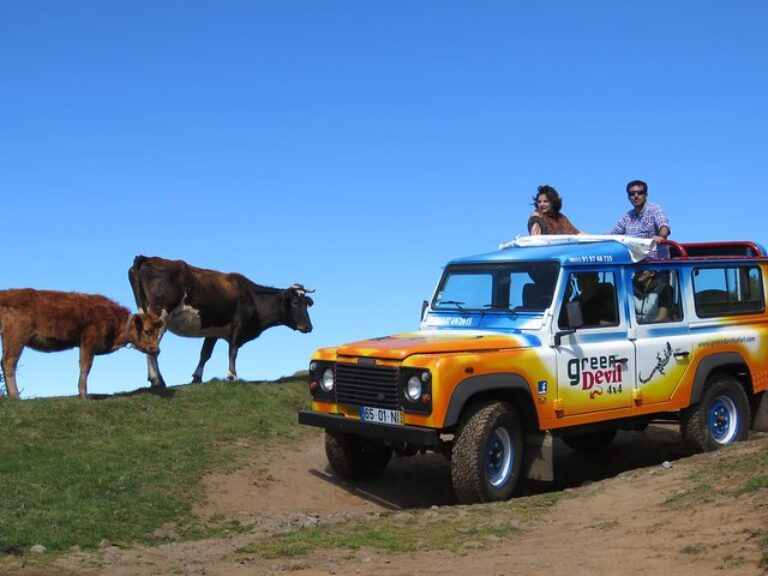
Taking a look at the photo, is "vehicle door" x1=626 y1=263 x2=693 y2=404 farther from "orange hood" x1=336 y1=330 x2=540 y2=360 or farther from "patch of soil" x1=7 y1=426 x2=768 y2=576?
"orange hood" x1=336 y1=330 x2=540 y2=360

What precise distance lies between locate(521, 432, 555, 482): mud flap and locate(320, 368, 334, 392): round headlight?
2.26 m

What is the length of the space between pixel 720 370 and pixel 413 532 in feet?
19.7

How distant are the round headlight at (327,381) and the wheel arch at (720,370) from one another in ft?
15.5

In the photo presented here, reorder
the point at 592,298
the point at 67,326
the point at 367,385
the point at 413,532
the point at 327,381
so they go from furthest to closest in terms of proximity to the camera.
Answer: the point at 67,326 < the point at 592,298 < the point at 327,381 < the point at 367,385 < the point at 413,532

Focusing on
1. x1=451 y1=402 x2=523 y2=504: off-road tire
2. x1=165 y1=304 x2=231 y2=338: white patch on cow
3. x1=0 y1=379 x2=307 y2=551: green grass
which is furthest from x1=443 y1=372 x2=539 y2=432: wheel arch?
x1=165 y1=304 x2=231 y2=338: white patch on cow

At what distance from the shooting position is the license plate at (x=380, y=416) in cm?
983

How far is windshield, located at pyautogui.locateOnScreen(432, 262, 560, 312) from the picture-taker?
10.8 metres

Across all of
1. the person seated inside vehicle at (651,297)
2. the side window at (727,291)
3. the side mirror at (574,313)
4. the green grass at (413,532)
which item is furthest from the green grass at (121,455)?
the side window at (727,291)

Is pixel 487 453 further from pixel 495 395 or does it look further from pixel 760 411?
pixel 760 411

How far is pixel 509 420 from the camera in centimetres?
1005

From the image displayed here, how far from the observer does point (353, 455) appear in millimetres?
11500

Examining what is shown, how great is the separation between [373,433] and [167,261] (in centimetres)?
805

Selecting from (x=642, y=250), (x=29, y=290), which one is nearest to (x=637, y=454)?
(x=642, y=250)

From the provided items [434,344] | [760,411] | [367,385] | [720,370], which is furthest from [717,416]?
[367,385]
